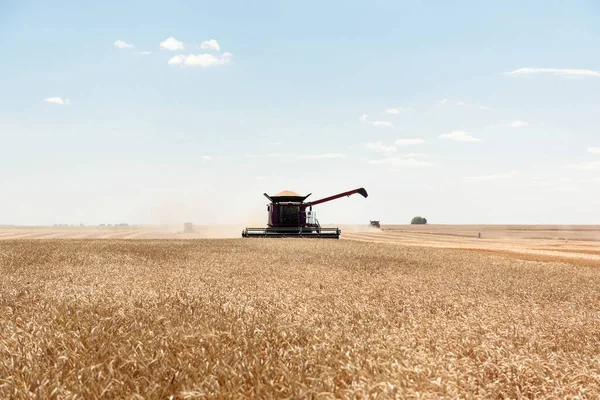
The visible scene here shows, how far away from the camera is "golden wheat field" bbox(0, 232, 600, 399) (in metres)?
3.28

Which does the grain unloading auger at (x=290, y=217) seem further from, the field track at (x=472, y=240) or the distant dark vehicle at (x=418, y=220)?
the distant dark vehicle at (x=418, y=220)

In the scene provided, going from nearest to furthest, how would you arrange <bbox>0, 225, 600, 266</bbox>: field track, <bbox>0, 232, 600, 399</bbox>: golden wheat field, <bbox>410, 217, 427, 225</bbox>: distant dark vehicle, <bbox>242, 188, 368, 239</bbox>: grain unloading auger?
<bbox>0, 232, 600, 399</bbox>: golden wheat field < <bbox>0, 225, 600, 266</bbox>: field track < <bbox>242, 188, 368, 239</bbox>: grain unloading auger < <bbox>410, 217, 427, 225</bbox>: distant dark vehicle

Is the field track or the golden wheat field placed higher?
the golden wheat field

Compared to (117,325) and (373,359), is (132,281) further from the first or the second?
(373,359)

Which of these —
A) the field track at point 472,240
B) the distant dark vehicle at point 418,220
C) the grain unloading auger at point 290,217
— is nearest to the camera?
the field track at point 472,240

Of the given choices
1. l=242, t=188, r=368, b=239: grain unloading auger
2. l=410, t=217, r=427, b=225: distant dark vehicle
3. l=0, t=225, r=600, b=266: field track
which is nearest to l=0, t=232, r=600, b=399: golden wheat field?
l=0, t=225, r=600, b=266: field track

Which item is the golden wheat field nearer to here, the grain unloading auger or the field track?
the field track

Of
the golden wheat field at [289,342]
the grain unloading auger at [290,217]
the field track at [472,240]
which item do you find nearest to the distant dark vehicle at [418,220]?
the field track at [472,240]

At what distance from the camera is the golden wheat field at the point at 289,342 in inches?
129

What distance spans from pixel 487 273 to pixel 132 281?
32.5 feet

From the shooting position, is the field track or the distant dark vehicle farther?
the distant dark vehicle

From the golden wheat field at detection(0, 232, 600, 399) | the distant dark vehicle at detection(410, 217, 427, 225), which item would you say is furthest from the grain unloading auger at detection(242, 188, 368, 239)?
the distant dark vehicle at detection(410, 217, 427, 225)

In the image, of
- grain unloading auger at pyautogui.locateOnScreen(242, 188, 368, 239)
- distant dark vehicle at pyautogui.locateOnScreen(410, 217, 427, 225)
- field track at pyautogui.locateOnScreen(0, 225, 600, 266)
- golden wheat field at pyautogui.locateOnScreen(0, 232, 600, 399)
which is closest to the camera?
golden wheat field at pyautogui.locateOnScreen(0, 232, 600, 399)

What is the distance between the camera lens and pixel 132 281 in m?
9.48
